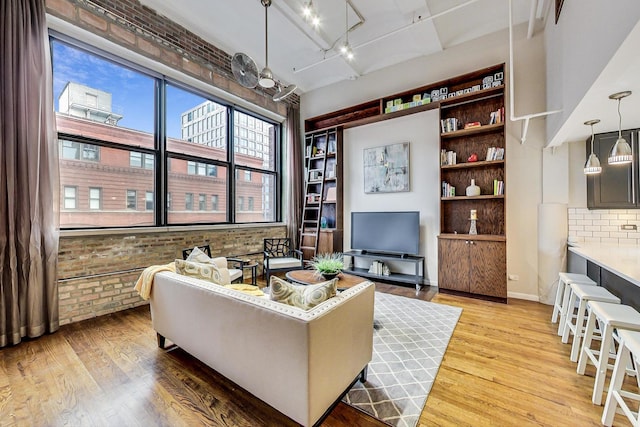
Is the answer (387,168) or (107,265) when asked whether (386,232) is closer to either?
(387,168)

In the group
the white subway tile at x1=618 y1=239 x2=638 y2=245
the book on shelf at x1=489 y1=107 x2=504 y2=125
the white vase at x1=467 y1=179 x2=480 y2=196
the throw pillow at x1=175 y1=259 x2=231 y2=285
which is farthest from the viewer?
the white vase at x1=467 y1=179 x2=480 y2=196

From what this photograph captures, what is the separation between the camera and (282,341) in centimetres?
136

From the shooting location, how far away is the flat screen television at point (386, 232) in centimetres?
420

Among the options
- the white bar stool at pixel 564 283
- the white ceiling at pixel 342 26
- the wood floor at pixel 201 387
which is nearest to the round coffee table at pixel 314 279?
the wood floor at pixel 201 387

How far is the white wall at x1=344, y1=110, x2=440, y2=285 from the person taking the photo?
423 cm

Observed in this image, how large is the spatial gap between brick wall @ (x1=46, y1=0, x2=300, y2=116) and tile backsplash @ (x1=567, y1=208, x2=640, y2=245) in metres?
5.27

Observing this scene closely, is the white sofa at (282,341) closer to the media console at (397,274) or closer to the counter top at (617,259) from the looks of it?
the counter top at (617,259)

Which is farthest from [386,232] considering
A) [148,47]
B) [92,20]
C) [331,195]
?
[92,20]

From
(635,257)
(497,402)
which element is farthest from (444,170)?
(497,402)

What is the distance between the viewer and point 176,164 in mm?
3877

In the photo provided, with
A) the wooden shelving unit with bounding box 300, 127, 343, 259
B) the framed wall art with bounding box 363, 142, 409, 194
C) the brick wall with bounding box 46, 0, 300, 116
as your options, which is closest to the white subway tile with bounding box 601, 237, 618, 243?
the framed wall art with bounding box 363, 142, 409, 194

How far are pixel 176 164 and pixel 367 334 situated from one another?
3.61 metres

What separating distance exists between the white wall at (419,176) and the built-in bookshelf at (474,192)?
0.64ft

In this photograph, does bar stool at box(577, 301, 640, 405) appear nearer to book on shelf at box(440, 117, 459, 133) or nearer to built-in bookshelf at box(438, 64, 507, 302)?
built-in bookshelf at box(438, 64, 507, 302)
